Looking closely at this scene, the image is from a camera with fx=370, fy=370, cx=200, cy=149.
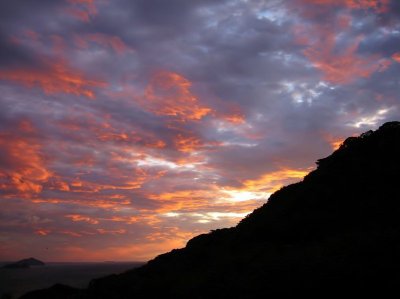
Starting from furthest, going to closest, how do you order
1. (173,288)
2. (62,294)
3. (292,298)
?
(62,294) → (173,288) → (292,298)

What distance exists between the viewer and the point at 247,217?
39.2m

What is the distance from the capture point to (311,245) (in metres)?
24.3

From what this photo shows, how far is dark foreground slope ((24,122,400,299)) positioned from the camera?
17.4 meters

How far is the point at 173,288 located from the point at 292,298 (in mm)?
12836

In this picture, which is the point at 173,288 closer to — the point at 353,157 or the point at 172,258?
the point at 172,258

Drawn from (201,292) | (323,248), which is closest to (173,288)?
(201,292)

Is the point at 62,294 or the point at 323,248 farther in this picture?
the point at 62,294

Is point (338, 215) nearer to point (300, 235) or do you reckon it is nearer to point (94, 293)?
point (300, 235)

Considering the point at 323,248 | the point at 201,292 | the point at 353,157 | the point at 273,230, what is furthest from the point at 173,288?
the point at 353,157

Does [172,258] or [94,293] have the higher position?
[172,258]

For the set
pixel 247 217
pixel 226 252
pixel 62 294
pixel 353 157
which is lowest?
pixel 62 294

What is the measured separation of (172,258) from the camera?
123 ft

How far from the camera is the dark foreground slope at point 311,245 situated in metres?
17.4

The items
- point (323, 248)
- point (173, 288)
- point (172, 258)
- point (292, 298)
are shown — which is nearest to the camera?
point (292, 298)
